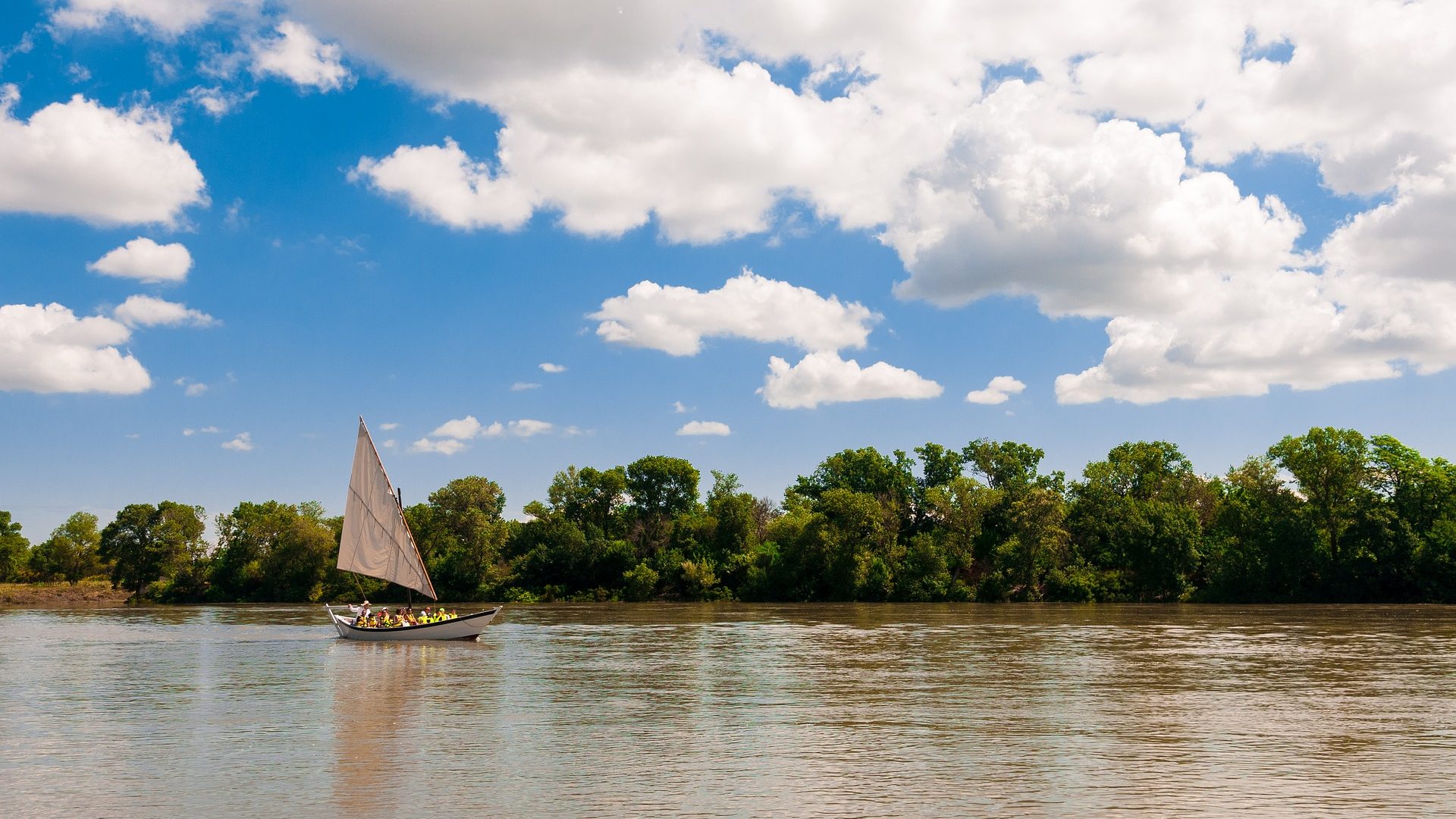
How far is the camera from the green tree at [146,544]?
146 m

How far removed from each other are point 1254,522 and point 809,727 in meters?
97.4

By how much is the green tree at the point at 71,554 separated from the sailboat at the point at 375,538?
137 m

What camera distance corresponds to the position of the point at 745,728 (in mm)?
30125

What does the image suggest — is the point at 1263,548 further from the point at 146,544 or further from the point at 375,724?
the point at 146,544

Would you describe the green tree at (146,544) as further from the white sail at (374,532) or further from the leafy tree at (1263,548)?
the leafy tree at (1263,548)

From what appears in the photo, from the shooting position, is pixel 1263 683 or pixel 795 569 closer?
pixel 1263 683

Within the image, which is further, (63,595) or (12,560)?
(12,560)

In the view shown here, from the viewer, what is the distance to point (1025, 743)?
88.2ft

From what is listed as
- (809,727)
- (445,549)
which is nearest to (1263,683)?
(809,727)

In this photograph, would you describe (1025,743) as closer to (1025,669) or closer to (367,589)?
(1025,669)

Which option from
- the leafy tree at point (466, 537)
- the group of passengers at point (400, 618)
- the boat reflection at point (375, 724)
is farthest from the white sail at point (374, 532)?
the leafy tree at point (466, 537)

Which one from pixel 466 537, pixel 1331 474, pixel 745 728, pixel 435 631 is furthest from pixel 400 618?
pixel 1331 474

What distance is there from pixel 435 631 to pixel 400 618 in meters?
4.53

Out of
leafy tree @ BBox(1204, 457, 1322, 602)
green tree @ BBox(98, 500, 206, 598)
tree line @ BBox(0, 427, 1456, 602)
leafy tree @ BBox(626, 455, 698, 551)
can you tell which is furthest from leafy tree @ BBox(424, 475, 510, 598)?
leafy tree @ BBox(1204, 457, 1322, 602)
